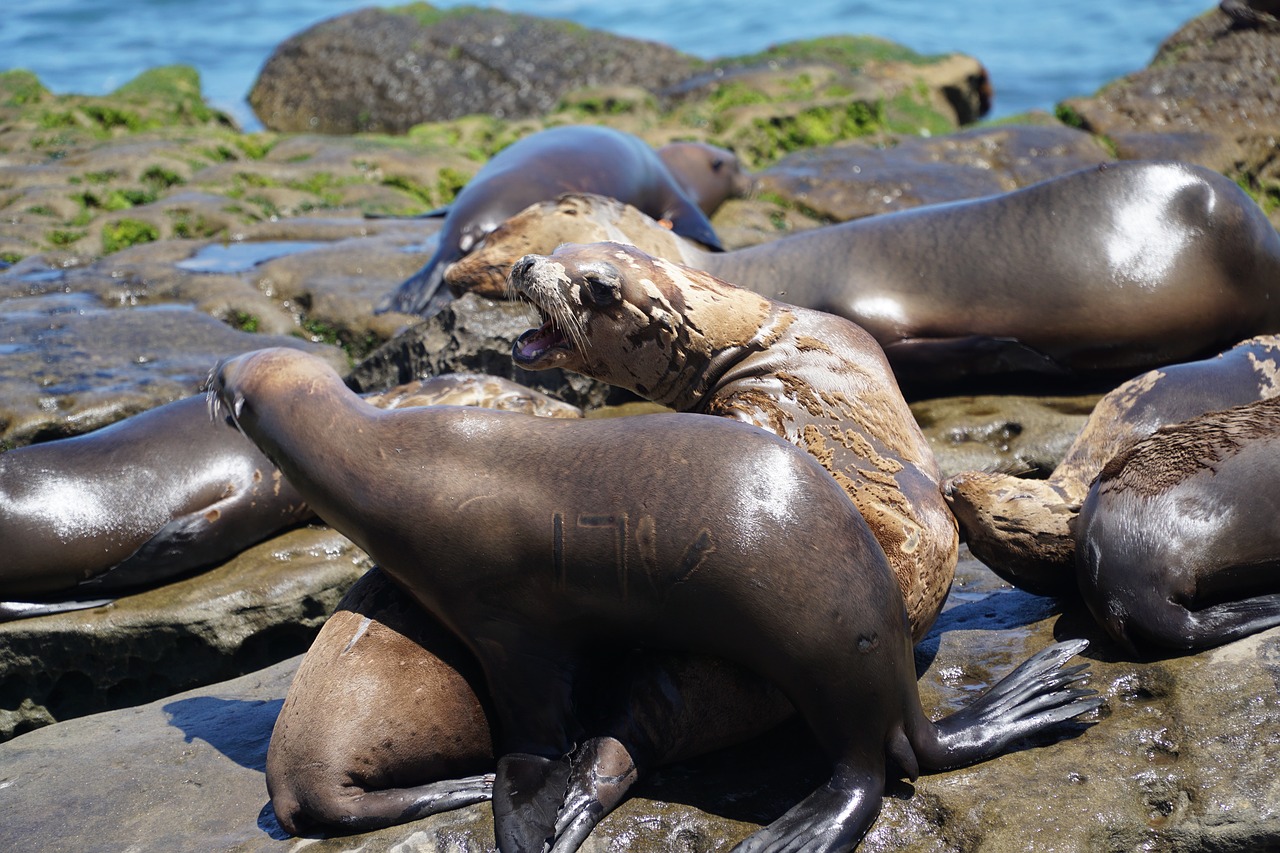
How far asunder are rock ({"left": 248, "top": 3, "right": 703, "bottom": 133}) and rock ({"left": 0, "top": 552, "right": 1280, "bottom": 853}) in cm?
1571

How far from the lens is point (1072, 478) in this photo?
15.4 ft

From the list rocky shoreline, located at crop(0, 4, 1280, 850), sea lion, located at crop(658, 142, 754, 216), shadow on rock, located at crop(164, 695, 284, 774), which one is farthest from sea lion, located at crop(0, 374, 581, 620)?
sea lion, located at crop(658, 142, 754, 216)

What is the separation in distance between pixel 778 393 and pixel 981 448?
78.4 inches

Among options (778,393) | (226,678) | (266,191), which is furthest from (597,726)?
(266,191)

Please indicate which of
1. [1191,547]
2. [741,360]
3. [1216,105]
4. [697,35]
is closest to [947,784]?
[1191,547]

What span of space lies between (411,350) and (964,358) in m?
2.80

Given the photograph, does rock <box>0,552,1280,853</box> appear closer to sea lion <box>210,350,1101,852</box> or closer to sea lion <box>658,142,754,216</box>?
sea lion <box>210,350,1101,852</box>

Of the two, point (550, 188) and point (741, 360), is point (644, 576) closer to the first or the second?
point (741, 360)

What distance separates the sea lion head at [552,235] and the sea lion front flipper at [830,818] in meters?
3.68

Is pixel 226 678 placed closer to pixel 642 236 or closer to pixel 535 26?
pixel 642 236

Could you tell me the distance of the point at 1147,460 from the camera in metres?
4.12

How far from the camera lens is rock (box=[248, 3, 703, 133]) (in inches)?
768

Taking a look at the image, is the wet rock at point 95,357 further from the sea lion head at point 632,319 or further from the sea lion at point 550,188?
the sea lion head at point 632,319

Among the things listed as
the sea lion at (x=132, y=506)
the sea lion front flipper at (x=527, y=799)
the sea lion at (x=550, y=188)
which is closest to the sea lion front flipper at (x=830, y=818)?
the sea lion front flipper at (x=527, y=799)
